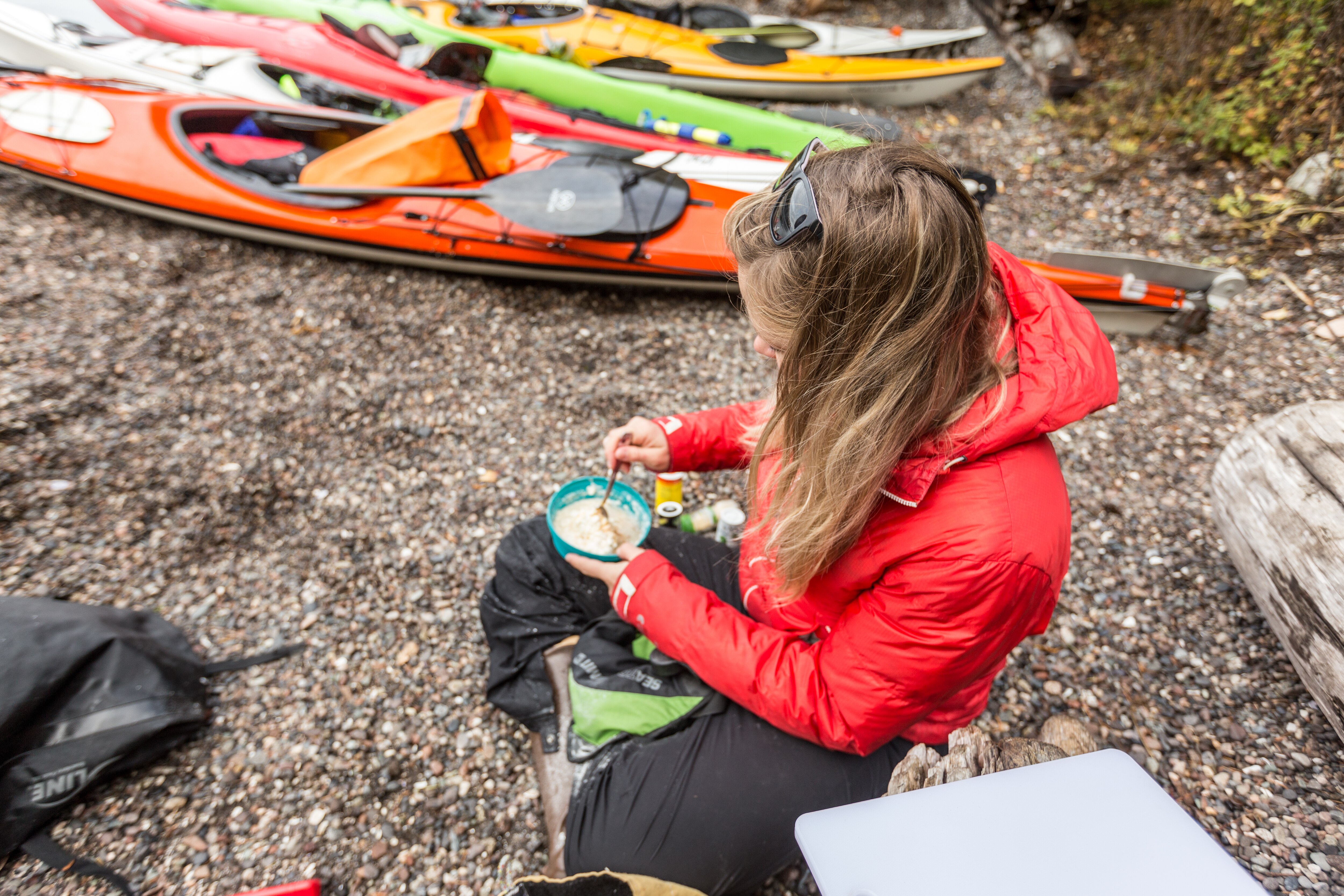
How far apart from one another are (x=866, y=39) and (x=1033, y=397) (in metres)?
5.91

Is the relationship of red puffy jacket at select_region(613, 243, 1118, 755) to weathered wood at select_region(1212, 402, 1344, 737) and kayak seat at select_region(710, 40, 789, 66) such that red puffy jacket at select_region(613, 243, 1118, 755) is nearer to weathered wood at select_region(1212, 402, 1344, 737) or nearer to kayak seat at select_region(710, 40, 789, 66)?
weathered wood at select_region(1212, 402, 1344, 737)

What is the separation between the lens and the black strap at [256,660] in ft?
7.47

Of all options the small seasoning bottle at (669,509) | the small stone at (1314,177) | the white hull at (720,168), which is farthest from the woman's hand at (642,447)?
the small stone at (1314,177)

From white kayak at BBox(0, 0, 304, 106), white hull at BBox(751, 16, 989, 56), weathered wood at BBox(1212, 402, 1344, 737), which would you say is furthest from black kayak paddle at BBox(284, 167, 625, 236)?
white hull at BBox(751, 16, 989, 56)

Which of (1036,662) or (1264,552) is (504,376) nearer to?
(1036,662)

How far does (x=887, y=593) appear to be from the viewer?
1353mm

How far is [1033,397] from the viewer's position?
1250mm

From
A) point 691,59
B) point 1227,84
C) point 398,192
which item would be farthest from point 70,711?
point 1227,84

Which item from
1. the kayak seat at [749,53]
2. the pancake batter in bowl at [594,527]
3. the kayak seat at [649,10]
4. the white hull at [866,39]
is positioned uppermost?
the white hull at [866,39]

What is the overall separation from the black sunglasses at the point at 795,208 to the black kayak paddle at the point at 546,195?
2.36 meters

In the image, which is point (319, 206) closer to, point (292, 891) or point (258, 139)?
point (258, 139)

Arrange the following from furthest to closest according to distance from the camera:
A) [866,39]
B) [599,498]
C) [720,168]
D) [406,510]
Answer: [866,39] < [720,168] < [406,510] < [599,498]

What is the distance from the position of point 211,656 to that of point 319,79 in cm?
398

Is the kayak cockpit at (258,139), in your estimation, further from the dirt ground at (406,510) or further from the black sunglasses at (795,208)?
the black sunglasses at (795,208)
